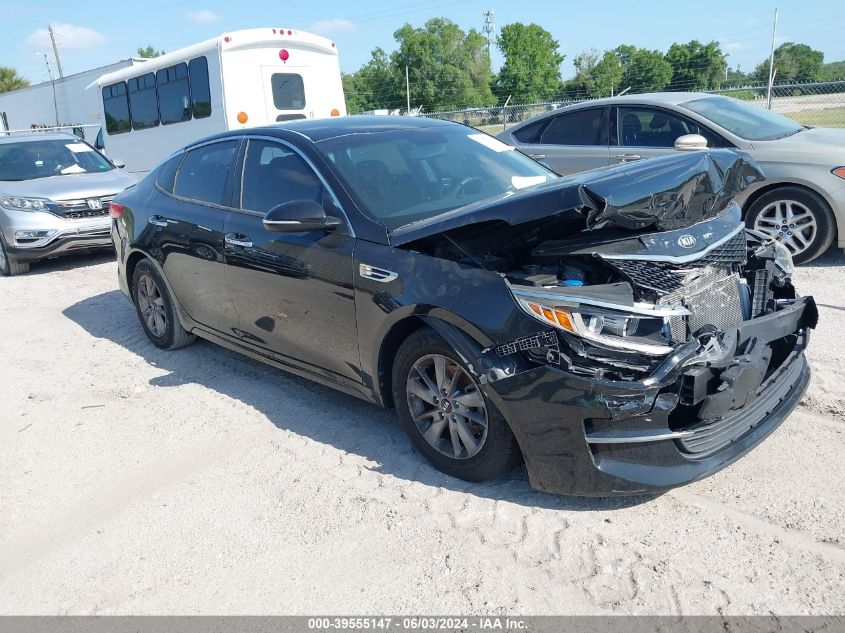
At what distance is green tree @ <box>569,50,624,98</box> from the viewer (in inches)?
2469

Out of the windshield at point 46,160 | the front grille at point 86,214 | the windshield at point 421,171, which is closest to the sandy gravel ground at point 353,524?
the windshield at point 421,171

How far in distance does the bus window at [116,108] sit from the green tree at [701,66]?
45.6 metres

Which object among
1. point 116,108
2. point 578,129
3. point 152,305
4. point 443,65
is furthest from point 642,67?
point 152,305

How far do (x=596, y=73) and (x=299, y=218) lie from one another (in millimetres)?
69170

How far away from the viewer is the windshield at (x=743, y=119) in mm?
7184

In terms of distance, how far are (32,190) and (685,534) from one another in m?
9.39

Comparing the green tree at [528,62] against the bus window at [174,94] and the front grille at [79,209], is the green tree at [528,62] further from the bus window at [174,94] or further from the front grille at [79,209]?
the front grille at [79,209]

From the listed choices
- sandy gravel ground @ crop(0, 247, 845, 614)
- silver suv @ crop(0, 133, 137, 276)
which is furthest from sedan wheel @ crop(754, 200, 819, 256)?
silver suv @ crop(0, 133, 137, 276)

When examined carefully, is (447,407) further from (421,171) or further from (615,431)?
(421,171)

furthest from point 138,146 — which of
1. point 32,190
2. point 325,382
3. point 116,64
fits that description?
point 325,382

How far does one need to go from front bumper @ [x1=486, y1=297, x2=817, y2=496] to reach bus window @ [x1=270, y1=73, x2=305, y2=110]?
11.5 m

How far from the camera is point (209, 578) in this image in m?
2.94

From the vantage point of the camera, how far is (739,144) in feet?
22.9

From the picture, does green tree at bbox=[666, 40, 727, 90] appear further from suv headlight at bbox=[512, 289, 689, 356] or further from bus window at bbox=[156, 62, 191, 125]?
suv headlight at bbox=[512, 289, 689, 356]
